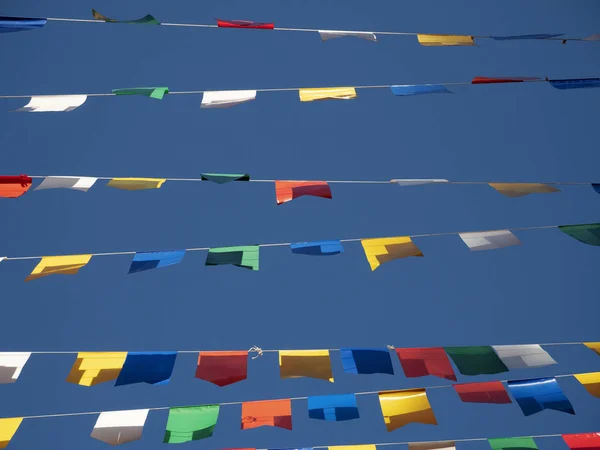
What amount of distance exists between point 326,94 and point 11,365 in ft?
4.90

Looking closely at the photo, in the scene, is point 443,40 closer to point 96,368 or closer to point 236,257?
point 236,257

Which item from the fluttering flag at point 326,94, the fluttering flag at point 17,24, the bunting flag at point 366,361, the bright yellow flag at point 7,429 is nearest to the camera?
the bright yellow flag at point 7,429

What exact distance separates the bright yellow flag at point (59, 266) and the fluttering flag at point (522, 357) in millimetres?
1517

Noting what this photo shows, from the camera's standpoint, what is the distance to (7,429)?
2.62m

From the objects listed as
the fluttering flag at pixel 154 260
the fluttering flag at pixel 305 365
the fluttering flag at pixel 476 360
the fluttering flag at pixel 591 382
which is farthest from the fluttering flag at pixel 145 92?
the fluttering flag at pixel 591 382

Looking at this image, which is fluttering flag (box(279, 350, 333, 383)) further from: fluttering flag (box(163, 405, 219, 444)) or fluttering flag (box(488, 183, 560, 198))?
fluttering flag (box(488, 183, 560, 198))

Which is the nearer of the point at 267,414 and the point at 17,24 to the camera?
the point at 267,414

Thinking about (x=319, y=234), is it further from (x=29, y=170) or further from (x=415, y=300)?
(x=29, y=170)

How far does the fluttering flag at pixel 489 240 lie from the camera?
9.33 ft

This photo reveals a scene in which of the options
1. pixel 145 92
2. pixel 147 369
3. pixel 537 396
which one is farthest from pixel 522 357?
pixel 145 92

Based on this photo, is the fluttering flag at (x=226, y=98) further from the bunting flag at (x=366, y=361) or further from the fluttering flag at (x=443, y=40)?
the bunting flag at (x=366, y=361)

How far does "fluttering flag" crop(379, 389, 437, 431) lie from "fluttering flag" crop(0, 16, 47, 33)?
1.84 m

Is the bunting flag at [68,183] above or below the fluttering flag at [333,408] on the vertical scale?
above

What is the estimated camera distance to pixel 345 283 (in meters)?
3.57
